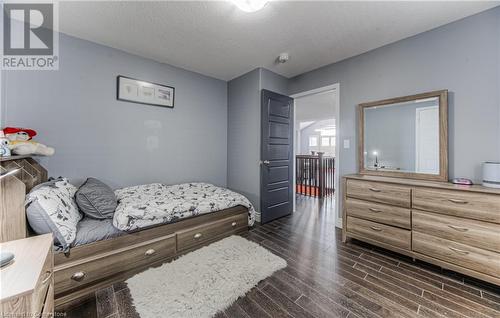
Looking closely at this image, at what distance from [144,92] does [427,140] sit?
3801 millimetres

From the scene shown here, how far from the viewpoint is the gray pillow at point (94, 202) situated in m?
1.85

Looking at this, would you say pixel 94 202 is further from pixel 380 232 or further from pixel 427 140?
pixel 427 140

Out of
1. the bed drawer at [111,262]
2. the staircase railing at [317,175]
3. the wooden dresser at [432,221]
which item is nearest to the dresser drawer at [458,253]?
the wooden dresser at [432,221]

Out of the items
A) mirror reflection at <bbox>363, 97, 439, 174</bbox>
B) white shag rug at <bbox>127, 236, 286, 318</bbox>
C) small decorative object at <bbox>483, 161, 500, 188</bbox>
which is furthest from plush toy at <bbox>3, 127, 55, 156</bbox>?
small decorative object at <bbox>483, 161, 500, 188</bbox>

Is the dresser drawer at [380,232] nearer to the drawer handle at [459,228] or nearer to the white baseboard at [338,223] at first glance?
the drawer handle at [459,228]

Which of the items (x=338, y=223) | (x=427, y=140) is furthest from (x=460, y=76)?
(x=338, y=223)

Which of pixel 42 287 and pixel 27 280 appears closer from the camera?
pixel 27 280

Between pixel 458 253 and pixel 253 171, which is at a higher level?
pixel 253 171

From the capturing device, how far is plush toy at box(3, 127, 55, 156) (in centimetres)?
164

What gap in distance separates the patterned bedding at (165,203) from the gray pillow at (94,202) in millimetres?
86

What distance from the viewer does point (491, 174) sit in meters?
1.75

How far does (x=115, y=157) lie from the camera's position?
270 cm

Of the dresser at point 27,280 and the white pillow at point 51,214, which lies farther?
the white pillow at point 51,214

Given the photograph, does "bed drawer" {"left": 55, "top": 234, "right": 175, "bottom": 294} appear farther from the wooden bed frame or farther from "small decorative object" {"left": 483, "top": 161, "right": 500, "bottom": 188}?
"small decorative object" {"left": 483, "top": 161, "right": 500, "bottom": 188}
